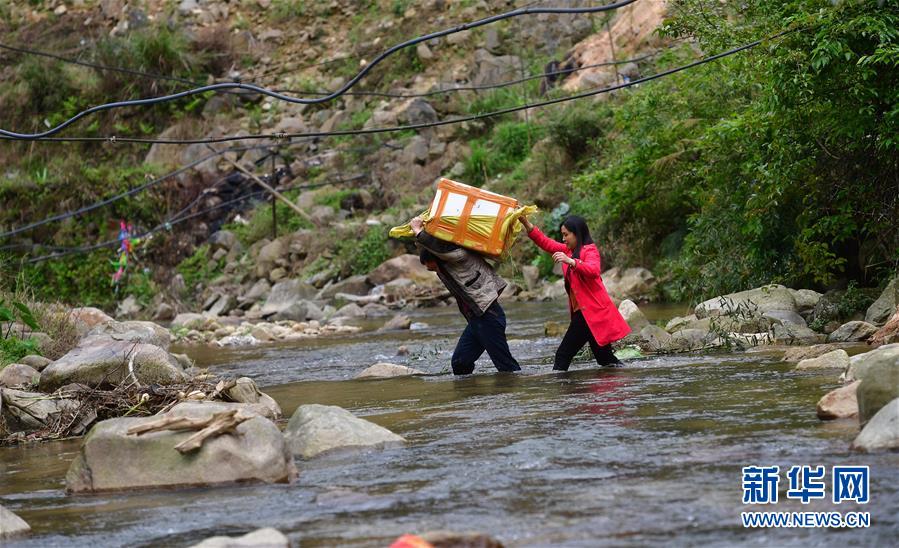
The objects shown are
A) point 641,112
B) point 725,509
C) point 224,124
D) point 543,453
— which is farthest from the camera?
point 224,124

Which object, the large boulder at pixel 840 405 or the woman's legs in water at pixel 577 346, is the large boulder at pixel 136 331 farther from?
the large boulder at pixel 840 405

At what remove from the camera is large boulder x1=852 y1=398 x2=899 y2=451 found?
525 cm

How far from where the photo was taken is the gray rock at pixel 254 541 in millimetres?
4250

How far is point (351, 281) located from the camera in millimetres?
23438

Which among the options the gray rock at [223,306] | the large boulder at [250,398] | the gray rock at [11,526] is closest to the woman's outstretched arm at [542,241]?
the large boulder at [250,398]

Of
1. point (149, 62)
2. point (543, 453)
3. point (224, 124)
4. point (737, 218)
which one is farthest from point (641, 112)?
point (149, 62)

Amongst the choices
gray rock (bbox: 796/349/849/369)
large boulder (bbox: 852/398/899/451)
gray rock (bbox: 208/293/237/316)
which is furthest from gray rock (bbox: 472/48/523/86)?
large boulder (bbox: 852/398/899/451)

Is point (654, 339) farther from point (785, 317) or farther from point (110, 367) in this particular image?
point (110, 367)

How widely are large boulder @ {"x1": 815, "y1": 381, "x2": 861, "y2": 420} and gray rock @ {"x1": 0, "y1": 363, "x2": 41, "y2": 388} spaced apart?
21.4ft

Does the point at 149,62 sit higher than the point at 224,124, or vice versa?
the point at 149,62

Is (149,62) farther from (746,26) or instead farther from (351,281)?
(746,26)

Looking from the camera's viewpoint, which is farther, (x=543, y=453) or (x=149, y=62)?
(x=149, y=62)

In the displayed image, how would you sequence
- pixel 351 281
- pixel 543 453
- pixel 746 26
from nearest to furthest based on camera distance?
pixel 543 453
pixel 746 26
pixel 351 281

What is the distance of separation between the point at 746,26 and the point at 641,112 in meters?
5.05
